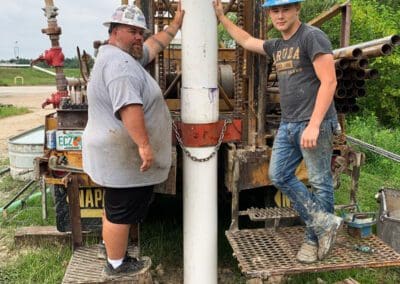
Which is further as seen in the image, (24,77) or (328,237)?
(24,77)

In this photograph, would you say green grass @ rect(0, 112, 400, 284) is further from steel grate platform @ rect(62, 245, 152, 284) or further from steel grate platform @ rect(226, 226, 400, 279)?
steel grate platform @ rect(226, 226, 400, 279)

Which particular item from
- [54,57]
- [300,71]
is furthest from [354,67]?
[54,57]

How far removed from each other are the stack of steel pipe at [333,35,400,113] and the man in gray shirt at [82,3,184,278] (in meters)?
1.26

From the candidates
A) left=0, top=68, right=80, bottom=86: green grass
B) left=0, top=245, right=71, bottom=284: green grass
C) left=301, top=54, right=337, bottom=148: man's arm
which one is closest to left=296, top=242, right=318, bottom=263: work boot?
left=301, top=54, right=337, bottom=148: man's arm

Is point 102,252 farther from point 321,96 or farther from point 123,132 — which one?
point 321,96

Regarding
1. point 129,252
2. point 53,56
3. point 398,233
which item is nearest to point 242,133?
point 129,252

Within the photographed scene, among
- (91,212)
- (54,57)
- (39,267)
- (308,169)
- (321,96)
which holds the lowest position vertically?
(39,267)

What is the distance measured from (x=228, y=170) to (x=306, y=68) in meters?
1.02

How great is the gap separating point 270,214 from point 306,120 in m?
0.87

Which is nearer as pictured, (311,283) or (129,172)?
(129,172)

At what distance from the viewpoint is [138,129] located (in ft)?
9.49

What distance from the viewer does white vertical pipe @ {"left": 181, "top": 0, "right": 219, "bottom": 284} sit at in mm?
3256

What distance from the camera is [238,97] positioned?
379 cm

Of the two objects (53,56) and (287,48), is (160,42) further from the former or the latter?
(53,56)
